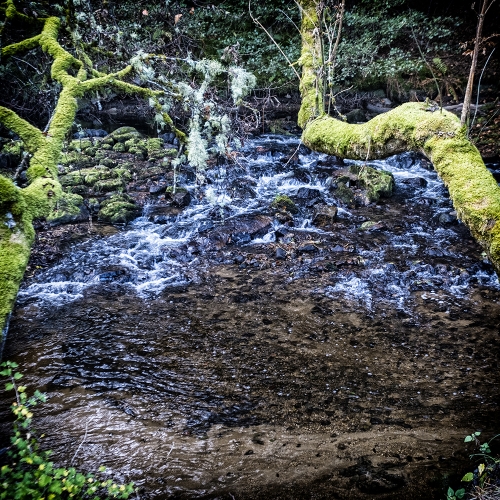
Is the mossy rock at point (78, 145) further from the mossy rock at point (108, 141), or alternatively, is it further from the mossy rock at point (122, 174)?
the mossy rock at point (122, 174)

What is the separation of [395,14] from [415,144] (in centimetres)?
1869

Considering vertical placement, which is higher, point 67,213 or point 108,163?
point 108,163

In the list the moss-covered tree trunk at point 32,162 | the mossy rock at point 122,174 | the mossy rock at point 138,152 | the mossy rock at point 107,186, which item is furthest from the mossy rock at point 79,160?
the moss-covered tree trunk at point 32,162

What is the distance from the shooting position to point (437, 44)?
1705cm

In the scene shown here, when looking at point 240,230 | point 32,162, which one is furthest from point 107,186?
point 32,162

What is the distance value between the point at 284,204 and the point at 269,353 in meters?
5.64

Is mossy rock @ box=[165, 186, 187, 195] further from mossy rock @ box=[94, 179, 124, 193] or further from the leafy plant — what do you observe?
the leafy plant

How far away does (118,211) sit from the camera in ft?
32.7

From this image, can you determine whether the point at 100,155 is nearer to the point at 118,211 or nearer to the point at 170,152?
the point at 170,152

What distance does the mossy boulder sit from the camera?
389 inches

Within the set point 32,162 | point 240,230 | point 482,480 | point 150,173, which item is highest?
point 32,162

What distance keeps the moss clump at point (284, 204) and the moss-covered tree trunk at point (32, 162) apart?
17.0 ft

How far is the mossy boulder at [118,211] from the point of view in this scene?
9875mm

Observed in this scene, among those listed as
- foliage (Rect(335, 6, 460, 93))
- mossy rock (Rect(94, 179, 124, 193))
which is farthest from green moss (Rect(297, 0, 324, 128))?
foliage (Rect(335, 6, 460, 93))
